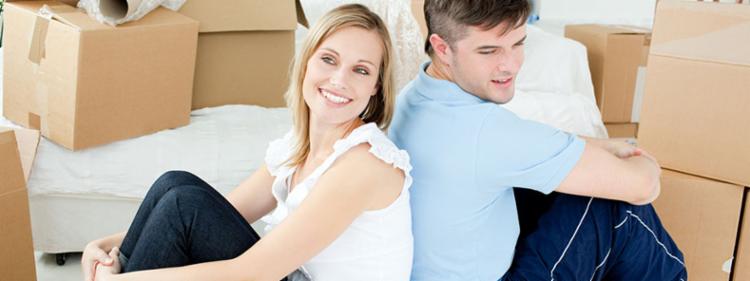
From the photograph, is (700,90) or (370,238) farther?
(700,90)

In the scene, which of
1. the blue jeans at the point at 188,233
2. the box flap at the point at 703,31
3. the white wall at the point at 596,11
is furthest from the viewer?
the white wall at the point at 596,11

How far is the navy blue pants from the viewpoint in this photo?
4.72 feet

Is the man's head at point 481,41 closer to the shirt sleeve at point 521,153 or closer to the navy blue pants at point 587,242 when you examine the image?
the shirt sleeve at point 521,153

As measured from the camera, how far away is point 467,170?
1287 mm

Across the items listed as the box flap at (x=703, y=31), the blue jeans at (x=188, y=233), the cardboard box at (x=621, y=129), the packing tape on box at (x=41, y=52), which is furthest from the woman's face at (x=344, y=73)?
the cardboard box at (x=621, y=129)

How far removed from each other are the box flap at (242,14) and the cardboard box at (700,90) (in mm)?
1123

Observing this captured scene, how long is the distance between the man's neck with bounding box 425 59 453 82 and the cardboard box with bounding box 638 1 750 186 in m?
0.50

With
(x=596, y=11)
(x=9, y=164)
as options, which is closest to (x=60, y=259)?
(x=9, y=164)

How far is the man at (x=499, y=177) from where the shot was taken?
4.19 ft

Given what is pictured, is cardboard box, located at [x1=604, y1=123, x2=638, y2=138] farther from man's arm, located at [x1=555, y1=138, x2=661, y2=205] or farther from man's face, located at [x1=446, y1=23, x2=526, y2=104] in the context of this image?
man's face, located at [x1=446, y1=23, x2=526, y2=104]

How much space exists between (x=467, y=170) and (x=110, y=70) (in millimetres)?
1130

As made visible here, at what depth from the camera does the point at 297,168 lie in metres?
1.47

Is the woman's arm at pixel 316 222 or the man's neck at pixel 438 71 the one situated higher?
the man's neck at pixel 438 71

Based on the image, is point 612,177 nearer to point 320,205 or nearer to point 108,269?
point 320,205
